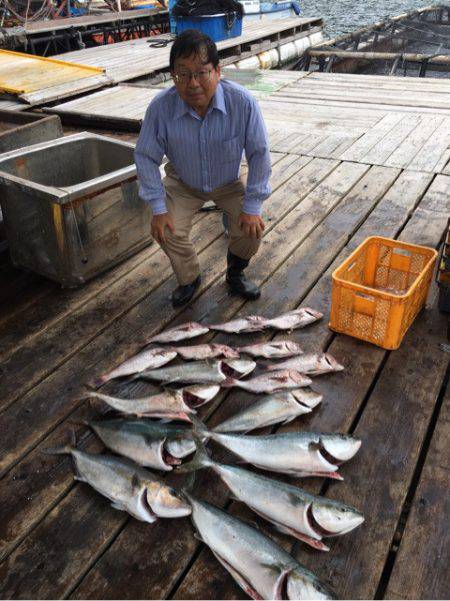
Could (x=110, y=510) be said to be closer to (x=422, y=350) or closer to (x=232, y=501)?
(x=232, y=501)

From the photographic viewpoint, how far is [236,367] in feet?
9.23

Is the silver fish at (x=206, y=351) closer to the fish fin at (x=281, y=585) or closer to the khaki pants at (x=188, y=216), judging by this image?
the khaki pants at (x=188, y=216)

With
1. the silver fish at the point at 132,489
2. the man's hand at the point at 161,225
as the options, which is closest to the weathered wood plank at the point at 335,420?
the silver fish at the point at 132,489

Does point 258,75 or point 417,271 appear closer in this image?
point 417,271

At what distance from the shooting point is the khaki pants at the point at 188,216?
3.41 meters

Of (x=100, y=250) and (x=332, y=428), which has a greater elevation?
(x=100, y=250)

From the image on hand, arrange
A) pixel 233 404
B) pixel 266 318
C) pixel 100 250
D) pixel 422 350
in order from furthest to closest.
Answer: pixel 100 250 < pixel 266 318 < pixel 422 350 < pixel 233 404

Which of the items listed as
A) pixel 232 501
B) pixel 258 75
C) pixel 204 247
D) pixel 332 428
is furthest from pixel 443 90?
pixel 232 501

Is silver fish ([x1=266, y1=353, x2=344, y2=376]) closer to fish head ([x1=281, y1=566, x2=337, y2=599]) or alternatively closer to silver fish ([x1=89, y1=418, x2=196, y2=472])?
silver fish ([x1=89, y1=418, x2=196, y2=472])

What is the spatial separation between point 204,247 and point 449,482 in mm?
2632

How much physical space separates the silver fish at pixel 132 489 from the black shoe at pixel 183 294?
55.9 inches

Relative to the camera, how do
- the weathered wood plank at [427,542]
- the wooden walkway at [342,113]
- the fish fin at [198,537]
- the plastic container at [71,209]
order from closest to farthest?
the weathered wood plank at [427,542]
the fish fin at [198,537]
the plastic container at [71,209]
the wooden walkway at [342,113]

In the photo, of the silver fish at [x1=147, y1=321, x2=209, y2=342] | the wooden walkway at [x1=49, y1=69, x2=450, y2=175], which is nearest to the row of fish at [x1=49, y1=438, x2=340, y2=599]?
the silver fish at [x1=147, y1=321, x2=209, y2=342]

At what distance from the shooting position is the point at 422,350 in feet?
9.87
